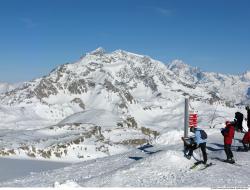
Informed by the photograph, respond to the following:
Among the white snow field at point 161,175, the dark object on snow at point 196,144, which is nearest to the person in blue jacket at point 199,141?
the dark object on snow at point 196,144

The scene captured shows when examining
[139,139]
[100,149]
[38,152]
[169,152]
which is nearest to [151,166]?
[169,152]

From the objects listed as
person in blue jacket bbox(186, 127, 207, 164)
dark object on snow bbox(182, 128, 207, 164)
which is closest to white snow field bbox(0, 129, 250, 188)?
dark object on snow bbox(182, 128, 207, 164)

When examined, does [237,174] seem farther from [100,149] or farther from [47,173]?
[100,149]

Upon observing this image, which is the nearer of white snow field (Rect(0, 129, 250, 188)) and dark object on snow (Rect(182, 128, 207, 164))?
white snow field (Rect(0, 129, 250, 188))

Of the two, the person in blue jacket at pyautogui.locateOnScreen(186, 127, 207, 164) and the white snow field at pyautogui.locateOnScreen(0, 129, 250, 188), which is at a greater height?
the person in blue jacket at pyautogui.locateOnScreen(186, 127, 207, 164)

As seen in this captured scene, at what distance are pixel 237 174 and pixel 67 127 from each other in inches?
6317

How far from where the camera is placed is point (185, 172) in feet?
77.4

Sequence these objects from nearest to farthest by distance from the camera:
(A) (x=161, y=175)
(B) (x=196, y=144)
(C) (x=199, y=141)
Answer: (A) (x=161, y=175) → (C) (x=199, y=141) → (B) (x=196, y=144)

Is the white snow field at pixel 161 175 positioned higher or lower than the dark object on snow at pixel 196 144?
lower

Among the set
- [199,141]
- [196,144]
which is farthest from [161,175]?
[199,141]

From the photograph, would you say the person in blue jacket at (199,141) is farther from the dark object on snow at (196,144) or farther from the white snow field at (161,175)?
the white snow field at (161,175)

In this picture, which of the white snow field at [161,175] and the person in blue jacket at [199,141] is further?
the person in blue jacket at [199,141]

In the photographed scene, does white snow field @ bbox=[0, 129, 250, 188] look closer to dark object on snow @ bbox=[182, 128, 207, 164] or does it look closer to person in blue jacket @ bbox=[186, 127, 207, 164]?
dark object on snow @ bbox=[182, 128, 207, 164]

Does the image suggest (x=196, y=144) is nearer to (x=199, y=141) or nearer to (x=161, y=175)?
(x=199, y=141)
